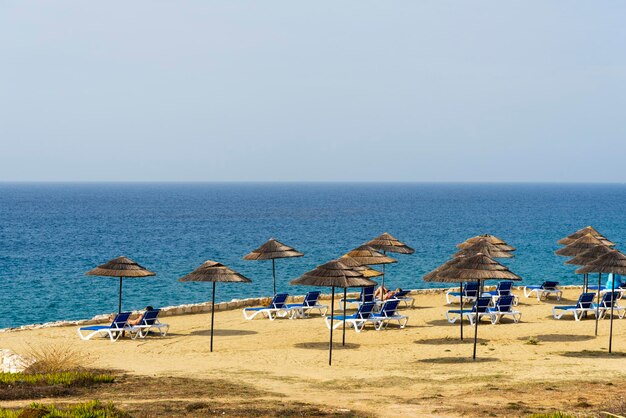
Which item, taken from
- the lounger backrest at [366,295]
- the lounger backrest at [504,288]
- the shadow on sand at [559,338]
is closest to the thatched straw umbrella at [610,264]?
the shadow on sand at [559,338]

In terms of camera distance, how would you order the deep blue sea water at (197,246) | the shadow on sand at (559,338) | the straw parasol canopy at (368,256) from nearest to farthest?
the shadow on sand at (559,338) < the straw parasol canopy at (368,256) < the deep blue sea water at (197,246)

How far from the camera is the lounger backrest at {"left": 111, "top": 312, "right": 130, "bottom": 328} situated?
61.7ft

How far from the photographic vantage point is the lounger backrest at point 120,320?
18.8 meters

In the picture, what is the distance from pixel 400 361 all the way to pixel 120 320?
700 centimetres

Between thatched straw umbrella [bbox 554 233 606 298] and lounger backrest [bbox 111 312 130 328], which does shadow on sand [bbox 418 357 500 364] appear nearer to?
lounger backrest [bbox 111 312 130 328]

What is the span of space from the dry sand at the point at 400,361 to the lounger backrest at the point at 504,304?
0.40 meters

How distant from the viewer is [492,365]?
15.2 metres

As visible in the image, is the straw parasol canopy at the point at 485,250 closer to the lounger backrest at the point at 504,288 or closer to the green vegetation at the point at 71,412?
A: the lounger backrest at the point at 504,288

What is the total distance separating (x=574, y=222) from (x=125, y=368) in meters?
82.1

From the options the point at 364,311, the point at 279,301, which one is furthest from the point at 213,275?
the point at 279,301

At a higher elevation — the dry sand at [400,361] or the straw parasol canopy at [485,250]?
the straw parasol canopy at [485,250]

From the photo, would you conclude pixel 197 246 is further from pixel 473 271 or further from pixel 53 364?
pixel 53 364

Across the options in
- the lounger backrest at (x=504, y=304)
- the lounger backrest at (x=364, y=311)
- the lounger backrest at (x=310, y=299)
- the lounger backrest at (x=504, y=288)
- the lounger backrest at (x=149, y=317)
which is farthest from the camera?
the lounger backrest at (x=504, y=288)

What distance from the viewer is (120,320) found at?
18.9 m
